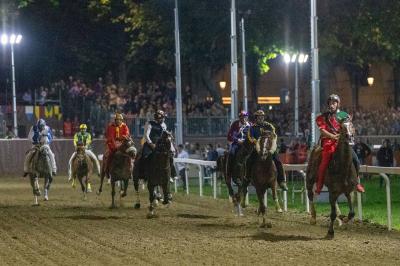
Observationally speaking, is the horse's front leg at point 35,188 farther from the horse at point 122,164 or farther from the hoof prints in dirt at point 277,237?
the hoof prints in dirt at point 277,237

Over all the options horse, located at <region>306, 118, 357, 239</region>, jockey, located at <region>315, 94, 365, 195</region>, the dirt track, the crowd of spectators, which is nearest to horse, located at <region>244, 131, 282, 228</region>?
the dirt track

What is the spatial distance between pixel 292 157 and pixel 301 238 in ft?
64.6

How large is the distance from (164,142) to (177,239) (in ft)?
16.4

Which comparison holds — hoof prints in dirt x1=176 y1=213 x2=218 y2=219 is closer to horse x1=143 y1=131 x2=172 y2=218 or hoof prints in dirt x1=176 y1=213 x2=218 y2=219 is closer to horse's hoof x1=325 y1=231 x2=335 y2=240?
horse x1=143 y1=131 x2=172 y2=218

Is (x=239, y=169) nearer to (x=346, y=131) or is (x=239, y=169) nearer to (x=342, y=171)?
(x=342, y=171)

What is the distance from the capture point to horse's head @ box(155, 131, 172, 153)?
22.5 m

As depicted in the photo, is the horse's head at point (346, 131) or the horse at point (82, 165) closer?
the horse's head at point (346, 131)

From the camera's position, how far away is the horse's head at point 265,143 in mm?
20422

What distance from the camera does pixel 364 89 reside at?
68438mm

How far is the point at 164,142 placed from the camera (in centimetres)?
2262

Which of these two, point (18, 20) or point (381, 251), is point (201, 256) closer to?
point (381, 251)

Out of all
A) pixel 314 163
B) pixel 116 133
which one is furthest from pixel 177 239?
pixel 116 133

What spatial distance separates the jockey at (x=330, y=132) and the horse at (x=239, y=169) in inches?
121

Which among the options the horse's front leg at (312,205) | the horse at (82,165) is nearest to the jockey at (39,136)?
the horse at (82,165)
